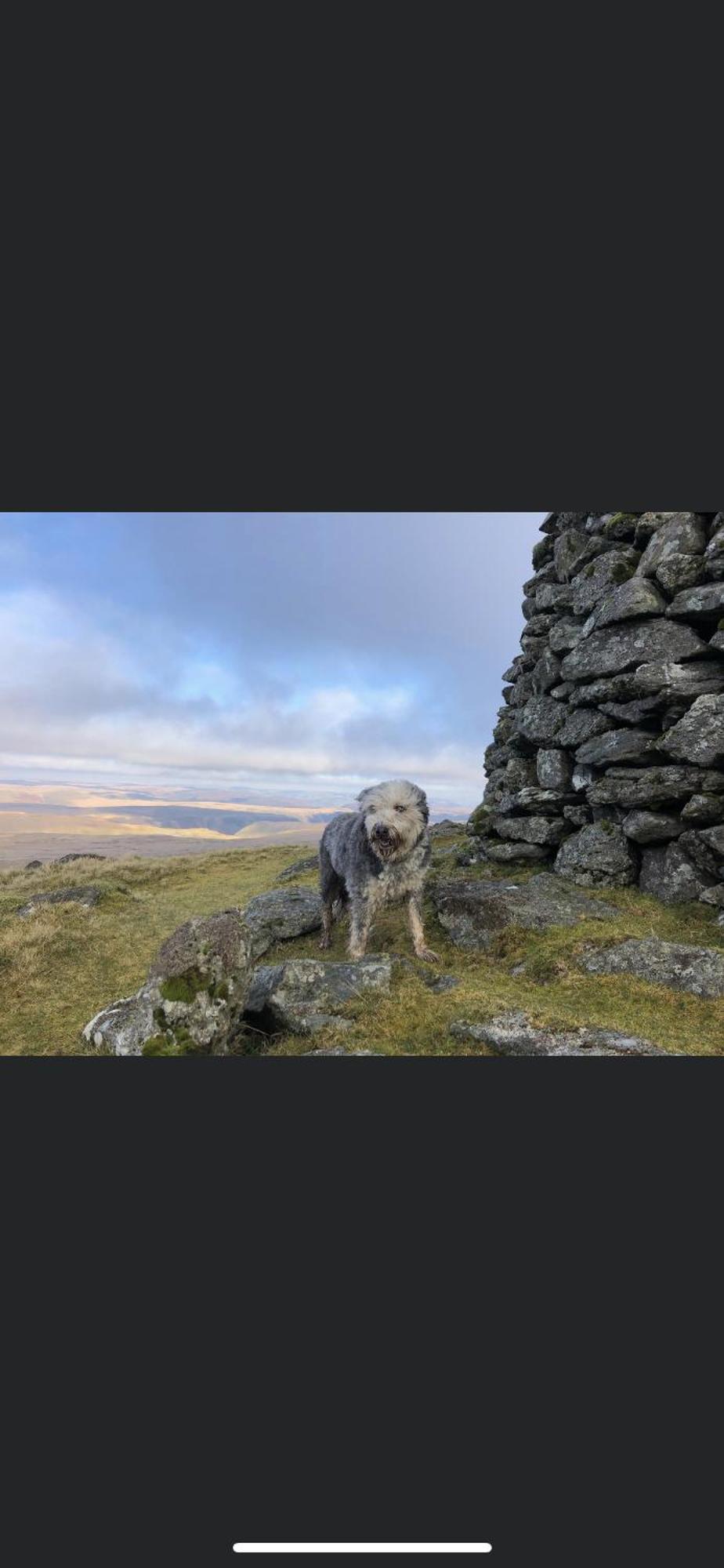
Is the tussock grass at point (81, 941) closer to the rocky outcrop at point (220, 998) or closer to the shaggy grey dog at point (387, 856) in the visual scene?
the rocky outcrop at point (220, 998)

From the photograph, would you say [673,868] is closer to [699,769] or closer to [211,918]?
[699,769]

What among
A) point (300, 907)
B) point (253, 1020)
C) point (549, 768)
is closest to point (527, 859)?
point (549, 768)

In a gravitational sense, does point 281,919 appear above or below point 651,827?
below

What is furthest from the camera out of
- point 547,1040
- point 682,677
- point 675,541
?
point 675,541

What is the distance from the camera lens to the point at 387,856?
10.6 metres

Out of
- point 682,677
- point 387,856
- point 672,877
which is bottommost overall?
point 672,877

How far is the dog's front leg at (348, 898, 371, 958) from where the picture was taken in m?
10.7

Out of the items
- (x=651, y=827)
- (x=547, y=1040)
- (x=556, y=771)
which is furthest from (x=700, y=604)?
(x=547, y=1040)

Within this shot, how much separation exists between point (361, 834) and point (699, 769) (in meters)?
7.88

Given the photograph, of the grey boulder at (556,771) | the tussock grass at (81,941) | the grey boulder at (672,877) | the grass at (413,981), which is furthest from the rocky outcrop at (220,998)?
the grey boulder at (556,771)

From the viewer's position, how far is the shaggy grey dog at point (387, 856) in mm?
10602

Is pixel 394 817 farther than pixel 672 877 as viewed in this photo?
No

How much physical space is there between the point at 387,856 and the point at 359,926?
4.57 ft
